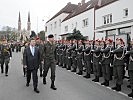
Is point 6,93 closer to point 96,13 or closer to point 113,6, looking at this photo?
point 113,6

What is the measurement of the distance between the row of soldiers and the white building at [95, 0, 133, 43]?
7185mm

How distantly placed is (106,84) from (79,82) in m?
1.32

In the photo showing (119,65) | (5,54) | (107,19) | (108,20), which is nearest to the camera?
(119,65)

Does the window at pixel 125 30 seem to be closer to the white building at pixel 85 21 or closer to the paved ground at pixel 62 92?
the white building at pixel 85 21

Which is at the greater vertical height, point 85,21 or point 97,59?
point 85,21

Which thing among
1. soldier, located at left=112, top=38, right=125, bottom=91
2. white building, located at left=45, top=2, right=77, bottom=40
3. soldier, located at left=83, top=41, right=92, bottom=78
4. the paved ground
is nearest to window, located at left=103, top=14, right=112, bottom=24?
soldier, located at left=83, top=41, right=92, bottom=78

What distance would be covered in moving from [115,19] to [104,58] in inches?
673

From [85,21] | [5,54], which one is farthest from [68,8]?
[5,54]

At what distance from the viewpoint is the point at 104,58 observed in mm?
11336

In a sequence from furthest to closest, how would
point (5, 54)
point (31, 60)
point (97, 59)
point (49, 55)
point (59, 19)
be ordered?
point (59, 19)
point (5, 54)
point (97, 59)
point (49, 55)
point (31, 60)

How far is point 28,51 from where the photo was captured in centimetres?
998

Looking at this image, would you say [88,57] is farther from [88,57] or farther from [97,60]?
[97,60]

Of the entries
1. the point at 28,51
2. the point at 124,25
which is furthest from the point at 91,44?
the point at 124,25

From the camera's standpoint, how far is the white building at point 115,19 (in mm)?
24602
